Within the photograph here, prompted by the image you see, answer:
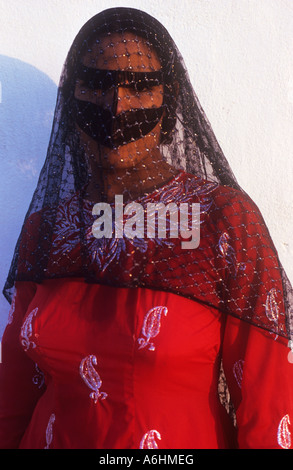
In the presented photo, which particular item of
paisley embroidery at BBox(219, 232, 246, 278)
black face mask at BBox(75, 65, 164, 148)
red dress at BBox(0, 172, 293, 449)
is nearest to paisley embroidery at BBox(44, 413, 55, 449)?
red dress at BBox(0, 172, 293, 449)

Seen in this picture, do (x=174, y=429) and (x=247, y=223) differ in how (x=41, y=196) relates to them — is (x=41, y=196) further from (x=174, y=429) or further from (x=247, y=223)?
(x=174, y=429)

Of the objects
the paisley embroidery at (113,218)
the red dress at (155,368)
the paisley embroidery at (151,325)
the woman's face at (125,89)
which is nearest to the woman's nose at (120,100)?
the woman's face at (125,89)

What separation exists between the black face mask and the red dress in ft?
1.00

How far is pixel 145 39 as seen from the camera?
3.73 feet

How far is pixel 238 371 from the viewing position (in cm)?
102

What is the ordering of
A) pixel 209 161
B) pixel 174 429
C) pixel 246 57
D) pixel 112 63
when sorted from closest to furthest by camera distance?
pixel 174 429, pixel 112 63, pixel 209 161, pixel 246 57

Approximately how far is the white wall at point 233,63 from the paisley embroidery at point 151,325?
57 centimetres

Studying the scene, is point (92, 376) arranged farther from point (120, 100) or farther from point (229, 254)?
point (120, 100)

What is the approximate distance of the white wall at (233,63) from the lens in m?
1.41

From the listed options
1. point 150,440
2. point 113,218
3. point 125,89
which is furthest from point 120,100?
point 150,440

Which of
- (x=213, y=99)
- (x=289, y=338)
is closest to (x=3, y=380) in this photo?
(x=289, y=338)

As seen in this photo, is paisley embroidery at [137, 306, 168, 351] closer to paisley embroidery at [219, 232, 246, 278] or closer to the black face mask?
paisley embroidery at [219, 232, 246, 278]

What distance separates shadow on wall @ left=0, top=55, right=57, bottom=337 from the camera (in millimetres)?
1605

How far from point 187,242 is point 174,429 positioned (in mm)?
427
